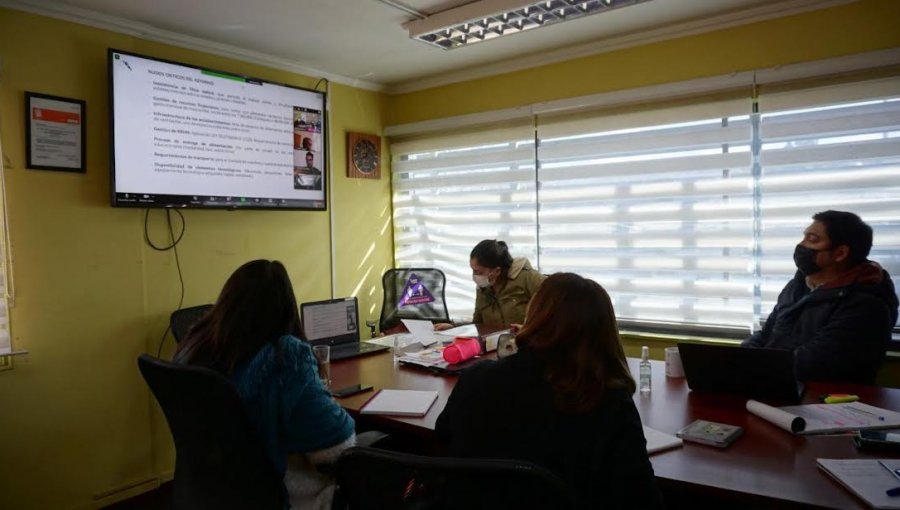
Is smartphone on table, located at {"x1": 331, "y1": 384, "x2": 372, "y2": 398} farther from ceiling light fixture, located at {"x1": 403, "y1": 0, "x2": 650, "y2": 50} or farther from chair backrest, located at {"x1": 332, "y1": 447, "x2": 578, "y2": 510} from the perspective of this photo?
ceiling light fixture, located at {"x1": 403, "y1": 0, "x2": 650, "y2": 50}

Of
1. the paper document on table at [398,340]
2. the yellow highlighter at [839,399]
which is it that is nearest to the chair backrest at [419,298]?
the paper document on table at [398,340]

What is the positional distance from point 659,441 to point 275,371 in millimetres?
1053

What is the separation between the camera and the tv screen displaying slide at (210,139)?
115 inches

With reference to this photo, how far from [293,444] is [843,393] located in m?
1.82

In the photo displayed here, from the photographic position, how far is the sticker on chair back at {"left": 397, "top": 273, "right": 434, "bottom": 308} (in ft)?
13.3

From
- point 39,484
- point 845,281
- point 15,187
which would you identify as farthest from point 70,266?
point 845,281

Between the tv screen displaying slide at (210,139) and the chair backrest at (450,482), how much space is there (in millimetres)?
2540

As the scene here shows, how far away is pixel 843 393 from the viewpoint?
1910 millimetres

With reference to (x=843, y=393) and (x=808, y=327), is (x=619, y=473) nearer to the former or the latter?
(x=843, y=393)

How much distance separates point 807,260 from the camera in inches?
96.9

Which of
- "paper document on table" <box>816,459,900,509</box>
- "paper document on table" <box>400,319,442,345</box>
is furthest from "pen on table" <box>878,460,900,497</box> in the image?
"paper document on table" <box>400,319,442,345</box>

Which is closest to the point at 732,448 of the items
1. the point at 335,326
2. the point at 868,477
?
the point at 868,477

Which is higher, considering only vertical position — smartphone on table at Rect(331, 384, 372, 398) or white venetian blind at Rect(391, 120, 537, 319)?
white venetian blind at Rect(391, 120, 537, 319)

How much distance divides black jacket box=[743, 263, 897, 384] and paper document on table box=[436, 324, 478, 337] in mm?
1508
